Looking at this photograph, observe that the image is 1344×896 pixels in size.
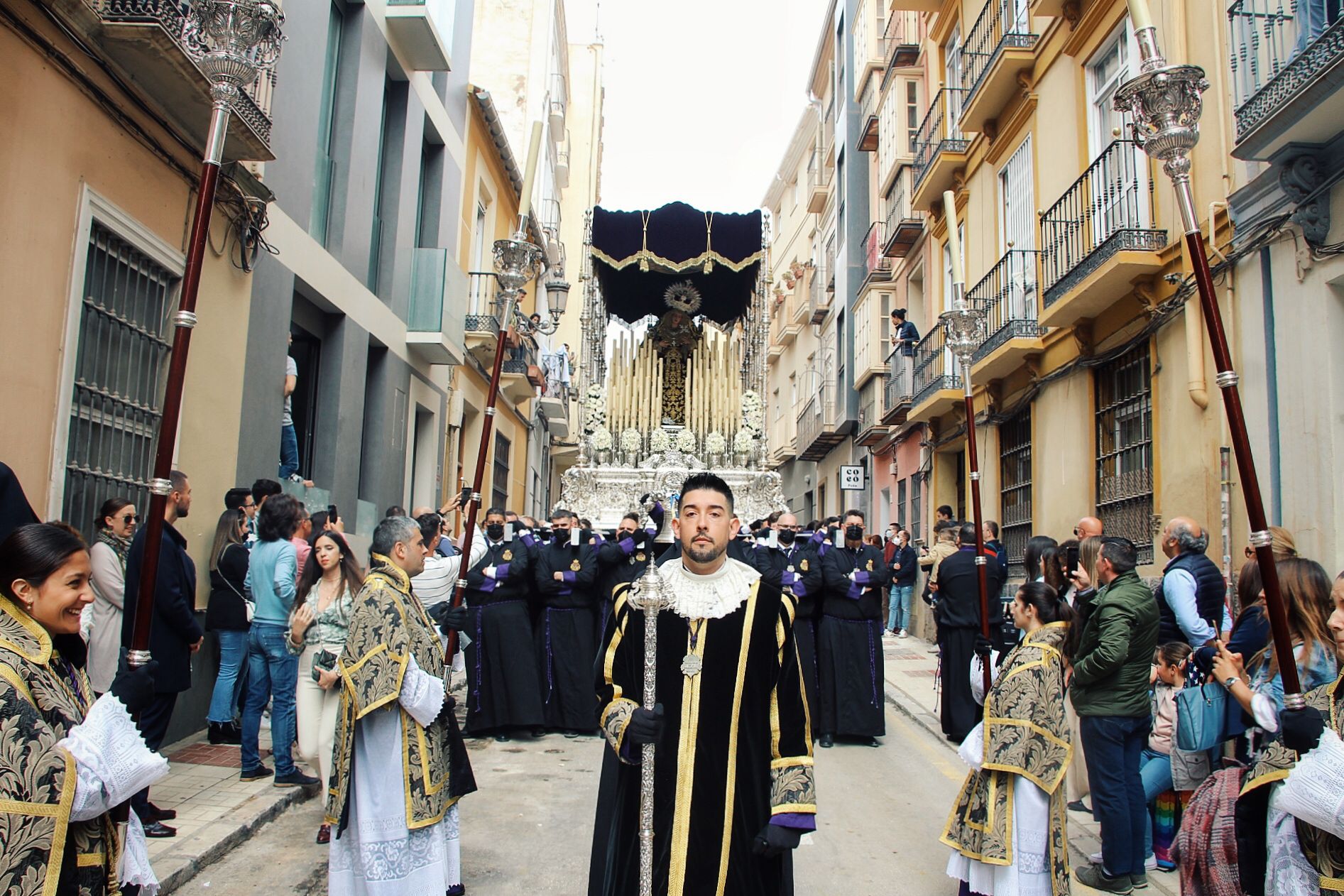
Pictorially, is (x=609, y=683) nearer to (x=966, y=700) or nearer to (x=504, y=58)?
(x=966, y=700)

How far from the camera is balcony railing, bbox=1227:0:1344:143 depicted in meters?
6.00

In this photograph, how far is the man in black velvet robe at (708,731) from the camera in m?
3.10

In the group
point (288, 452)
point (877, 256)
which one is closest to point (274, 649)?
point (288, 452)

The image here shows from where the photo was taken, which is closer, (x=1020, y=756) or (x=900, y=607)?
(x=1020, y=756)

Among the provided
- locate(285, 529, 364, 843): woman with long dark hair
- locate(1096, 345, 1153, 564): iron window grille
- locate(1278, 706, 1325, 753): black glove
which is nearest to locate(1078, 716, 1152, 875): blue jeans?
locate(1278, 706, 1325, 753): black glove

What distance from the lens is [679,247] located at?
11062 mm

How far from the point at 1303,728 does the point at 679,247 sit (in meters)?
8.99

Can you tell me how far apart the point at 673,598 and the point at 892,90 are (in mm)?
15982

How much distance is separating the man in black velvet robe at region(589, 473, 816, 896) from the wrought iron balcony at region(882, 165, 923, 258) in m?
14.1

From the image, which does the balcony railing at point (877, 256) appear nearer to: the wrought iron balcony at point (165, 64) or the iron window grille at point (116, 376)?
the wrought iron balcony at point (165, 64)

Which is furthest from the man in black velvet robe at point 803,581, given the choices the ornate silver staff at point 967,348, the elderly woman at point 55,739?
the elderly woman at point 55,739

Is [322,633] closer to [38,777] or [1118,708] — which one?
[38,777]

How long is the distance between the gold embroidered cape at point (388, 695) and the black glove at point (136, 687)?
1.00 meters

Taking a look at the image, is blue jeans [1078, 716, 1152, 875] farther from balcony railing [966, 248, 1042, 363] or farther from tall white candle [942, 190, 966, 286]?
balcony railing [966, 248, 1042, 363]
